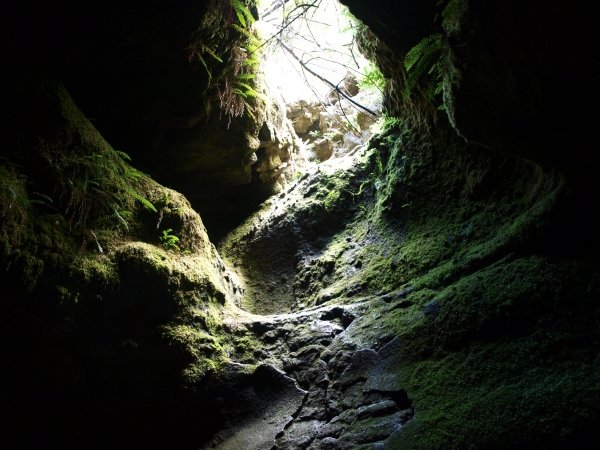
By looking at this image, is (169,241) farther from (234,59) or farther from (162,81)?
(234,59)

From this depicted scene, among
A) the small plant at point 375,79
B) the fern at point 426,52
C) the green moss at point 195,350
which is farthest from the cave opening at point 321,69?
the green moss at point 195,350

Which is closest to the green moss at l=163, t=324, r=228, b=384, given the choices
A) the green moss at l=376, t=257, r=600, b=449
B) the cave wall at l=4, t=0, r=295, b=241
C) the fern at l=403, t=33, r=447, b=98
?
the green moss at l=376, t=257, r=600, b=449

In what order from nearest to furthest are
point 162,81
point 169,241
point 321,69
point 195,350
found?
point 195,350
point 169,241
point 162,81
point 321,69

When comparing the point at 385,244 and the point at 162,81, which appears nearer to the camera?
the point at 385,244

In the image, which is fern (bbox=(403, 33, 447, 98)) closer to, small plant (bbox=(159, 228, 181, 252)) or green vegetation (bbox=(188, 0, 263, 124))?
green vegetation (bbox=(188, 0, 263, 124))

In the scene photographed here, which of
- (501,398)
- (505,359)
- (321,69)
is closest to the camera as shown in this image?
(501,398)

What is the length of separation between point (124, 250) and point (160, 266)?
0.42m

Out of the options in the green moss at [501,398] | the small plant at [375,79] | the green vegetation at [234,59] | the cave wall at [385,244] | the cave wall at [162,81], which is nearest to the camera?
the green moss at [501,398]

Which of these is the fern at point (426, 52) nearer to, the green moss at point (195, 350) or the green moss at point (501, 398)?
the green moss at point (501, 398)

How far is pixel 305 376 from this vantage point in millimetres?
4176

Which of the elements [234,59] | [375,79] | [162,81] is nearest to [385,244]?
[375,79]

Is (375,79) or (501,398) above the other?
(375,79)

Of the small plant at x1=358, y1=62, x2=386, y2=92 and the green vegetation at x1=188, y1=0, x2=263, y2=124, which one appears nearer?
the green vegetation at x1=188, y1=0, x2=263, y2=124

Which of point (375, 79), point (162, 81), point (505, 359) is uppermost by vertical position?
point (162, 81)
